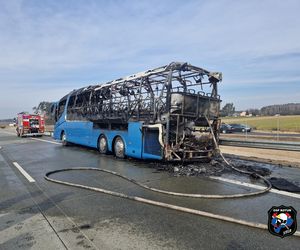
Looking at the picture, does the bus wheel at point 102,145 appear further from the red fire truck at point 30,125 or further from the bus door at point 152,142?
the red fire truck at point 30,125

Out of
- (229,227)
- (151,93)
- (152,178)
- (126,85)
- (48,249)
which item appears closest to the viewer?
(48,249)

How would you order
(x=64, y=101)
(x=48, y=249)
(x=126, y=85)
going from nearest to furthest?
(x=48, y=249) < (x=126, y=85) < (x=64, y=101)

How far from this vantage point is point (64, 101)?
710 inches

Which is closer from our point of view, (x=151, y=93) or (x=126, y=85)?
(x=151, y=93)

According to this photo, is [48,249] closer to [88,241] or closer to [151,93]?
[88,241]

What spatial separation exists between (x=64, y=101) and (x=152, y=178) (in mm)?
11701

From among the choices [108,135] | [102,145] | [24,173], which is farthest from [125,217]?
[102,145]

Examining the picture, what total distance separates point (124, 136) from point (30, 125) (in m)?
22.0

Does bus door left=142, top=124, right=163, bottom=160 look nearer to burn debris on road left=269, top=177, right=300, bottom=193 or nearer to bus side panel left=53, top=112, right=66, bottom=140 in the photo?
burn debris on road left=269, top=177, right=300, bottom=193

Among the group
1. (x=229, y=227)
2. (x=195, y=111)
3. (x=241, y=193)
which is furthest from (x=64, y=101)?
(x=229, y=227)

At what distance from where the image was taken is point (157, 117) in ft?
32.3

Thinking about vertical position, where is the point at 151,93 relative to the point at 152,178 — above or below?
above

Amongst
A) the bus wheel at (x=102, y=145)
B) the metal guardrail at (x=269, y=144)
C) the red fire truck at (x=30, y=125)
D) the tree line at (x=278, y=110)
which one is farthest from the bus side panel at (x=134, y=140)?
the tree line at (x=278, y=110)

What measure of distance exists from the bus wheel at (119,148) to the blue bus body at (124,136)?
22 centimetres
